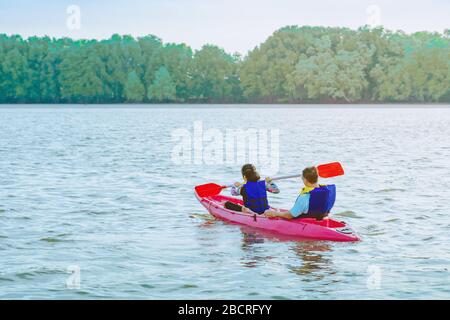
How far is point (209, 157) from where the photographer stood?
35344 mm

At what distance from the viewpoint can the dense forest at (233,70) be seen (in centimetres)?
10219

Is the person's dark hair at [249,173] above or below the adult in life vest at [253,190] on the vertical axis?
above

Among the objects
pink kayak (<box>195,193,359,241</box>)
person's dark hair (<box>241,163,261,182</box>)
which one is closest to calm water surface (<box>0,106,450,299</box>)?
pink kayak (<box>195,193,359,241</box>)

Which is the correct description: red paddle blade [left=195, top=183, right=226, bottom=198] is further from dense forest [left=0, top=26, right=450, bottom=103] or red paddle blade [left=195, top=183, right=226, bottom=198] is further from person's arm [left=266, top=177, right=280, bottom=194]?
dense forest [left=0, top=26, right=450, bottom=103]

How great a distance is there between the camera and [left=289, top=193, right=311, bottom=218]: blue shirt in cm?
1266

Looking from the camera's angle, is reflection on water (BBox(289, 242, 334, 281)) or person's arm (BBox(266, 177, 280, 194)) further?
person's arm (BBox(266, 177, 280, 194))

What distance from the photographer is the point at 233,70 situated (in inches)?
4557

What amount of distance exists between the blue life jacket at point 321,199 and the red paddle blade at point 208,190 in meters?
3.17

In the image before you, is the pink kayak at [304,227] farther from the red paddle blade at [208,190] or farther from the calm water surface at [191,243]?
the red paddle blade at [208,190]

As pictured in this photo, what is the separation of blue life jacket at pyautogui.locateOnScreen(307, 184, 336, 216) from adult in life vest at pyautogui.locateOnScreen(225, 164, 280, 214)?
1135 millimetres

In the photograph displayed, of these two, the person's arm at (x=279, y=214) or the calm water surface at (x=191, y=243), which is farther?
the person's arm at (x=279, y=214)

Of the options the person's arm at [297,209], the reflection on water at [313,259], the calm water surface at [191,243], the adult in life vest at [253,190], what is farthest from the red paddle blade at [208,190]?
the reflection on water at [313,259]

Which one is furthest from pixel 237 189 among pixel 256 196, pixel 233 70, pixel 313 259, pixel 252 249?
pixel 233 70
